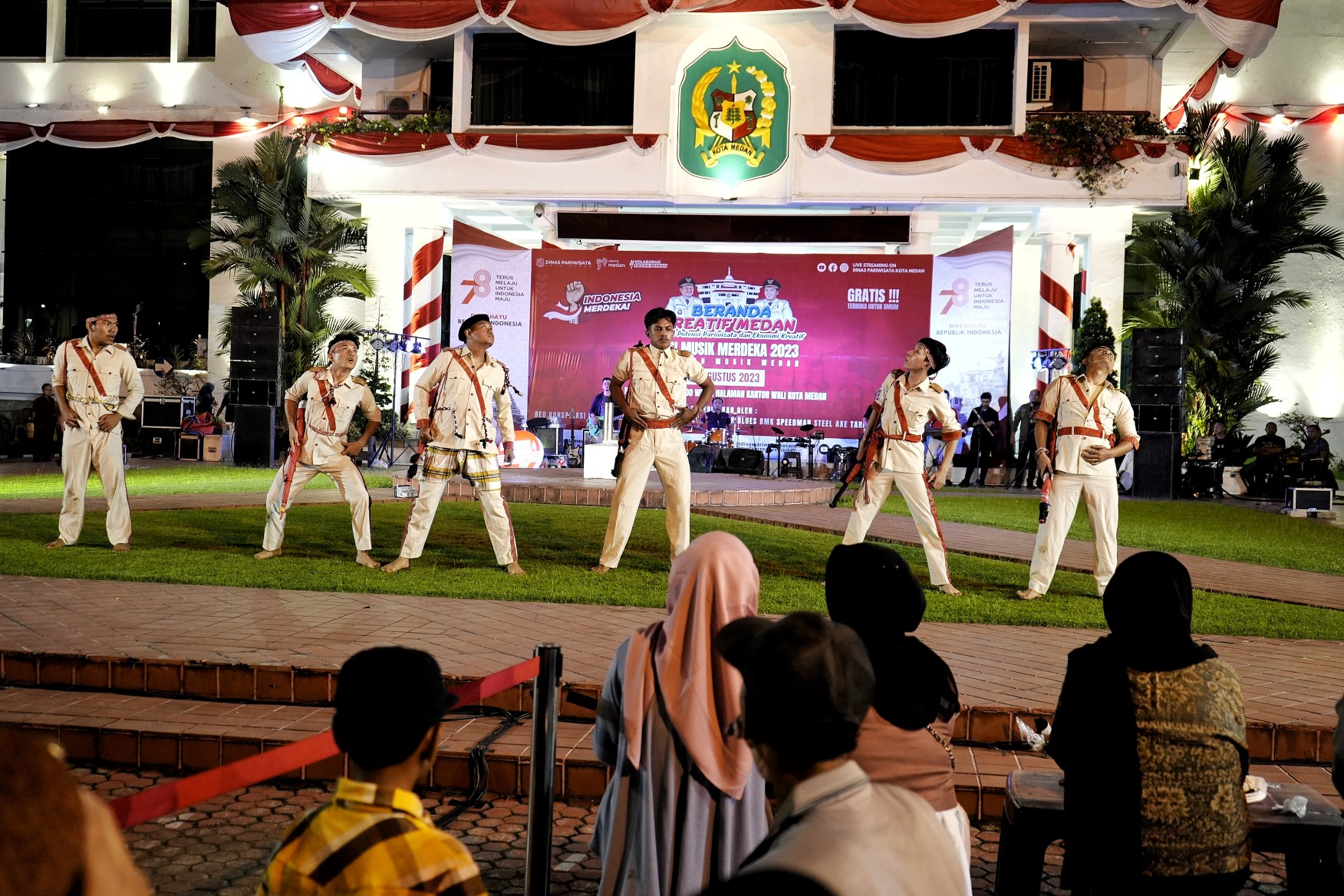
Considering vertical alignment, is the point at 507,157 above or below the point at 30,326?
above

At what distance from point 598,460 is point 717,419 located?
16.3ft

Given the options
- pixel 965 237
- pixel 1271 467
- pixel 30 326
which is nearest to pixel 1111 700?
pixel 1271 467

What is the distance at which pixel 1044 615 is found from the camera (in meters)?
7.20

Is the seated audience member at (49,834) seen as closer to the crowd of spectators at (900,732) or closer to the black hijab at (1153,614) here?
the crowd of spectators at (900,732)

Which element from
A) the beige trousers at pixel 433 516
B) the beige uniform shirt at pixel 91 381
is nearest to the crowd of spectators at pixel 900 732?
the beige trousers at pixel 433 516

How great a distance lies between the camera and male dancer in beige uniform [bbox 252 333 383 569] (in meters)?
8.30

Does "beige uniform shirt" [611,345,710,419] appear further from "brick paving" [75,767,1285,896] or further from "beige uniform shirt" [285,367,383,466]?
"brick paving" [75,767,1285,896]

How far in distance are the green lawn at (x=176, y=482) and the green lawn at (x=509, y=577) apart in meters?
2.61

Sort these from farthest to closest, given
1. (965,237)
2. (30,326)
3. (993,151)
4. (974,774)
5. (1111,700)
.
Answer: (30,326)
(965,237)
(993,151)
(974,774)
(1111,700)

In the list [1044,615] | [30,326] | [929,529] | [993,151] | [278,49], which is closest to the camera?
[1044,615]

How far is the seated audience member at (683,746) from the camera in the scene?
9.17 feet

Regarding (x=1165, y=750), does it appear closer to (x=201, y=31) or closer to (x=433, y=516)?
(x=433, y=516)

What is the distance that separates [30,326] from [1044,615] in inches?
1121

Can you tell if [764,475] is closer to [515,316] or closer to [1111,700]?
[515,316]
